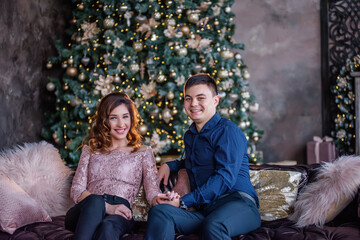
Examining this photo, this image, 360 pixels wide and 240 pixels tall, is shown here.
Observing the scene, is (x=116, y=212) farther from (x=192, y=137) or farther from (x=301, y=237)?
(x=301, y=237)

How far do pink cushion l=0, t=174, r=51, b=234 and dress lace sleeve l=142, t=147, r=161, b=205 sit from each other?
61cm

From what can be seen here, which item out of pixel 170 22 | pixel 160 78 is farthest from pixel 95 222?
pixel 170 22

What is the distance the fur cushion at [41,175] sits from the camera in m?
2.33

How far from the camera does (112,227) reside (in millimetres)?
1872

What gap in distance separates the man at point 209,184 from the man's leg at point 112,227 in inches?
7.4

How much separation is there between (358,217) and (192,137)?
3.23ft

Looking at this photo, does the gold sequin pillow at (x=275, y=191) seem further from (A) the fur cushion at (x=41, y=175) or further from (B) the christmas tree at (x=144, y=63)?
(B) the christmas tree at (x=144, y=63)

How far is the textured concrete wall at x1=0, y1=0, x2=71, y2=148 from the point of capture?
3576 mm

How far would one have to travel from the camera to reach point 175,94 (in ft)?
13.6

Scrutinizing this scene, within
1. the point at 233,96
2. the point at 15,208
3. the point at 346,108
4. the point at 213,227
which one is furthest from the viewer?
the point at 346,108

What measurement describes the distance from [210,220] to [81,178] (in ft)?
3.12

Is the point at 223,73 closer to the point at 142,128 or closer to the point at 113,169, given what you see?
the point at 142,128

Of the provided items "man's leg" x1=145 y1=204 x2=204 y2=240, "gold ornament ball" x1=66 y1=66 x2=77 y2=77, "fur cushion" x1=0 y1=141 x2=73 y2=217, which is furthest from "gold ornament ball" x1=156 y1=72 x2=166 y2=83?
"man's leg" x1=145 y1=204 x2=204 y2=240

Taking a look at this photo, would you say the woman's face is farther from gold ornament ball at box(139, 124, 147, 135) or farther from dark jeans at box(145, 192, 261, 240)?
gold ornament ball at box(139, 124, 147, 135)
